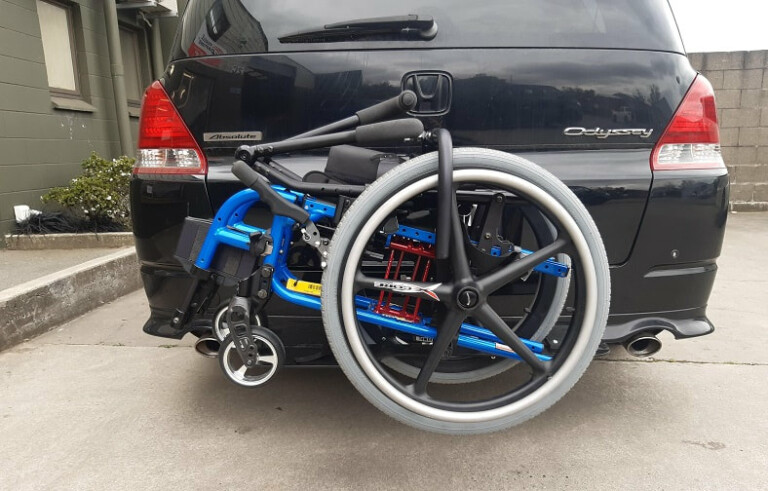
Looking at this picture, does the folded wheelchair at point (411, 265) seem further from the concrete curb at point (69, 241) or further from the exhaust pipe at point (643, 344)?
the concrete curb at point (69, 241)

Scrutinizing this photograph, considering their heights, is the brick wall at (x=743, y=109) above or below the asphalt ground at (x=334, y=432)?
above

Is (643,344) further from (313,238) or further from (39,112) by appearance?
(39,112)

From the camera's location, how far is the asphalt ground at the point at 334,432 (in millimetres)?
1921

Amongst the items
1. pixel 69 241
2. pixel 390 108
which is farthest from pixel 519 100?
pixel 69 241

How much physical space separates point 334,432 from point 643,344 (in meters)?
1.30

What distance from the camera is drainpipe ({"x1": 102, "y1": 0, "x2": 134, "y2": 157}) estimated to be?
646 centimetres

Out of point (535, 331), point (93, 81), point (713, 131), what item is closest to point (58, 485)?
point (535, 331)

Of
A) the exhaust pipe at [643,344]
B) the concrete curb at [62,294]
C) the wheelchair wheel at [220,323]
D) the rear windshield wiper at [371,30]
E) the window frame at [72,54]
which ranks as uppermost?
the window frame at [72,54]

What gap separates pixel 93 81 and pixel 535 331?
251 inches

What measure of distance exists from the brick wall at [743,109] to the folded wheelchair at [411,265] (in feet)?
24.4

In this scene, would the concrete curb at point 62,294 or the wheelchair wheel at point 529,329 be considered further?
the concrete curb at point 62,294

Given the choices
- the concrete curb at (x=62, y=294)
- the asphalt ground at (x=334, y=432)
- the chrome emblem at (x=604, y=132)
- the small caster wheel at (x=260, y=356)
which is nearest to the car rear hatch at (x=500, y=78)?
the chrome emblem at (x=604, y=132)

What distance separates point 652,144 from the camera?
1.98 m

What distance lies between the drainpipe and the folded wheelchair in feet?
17.8
